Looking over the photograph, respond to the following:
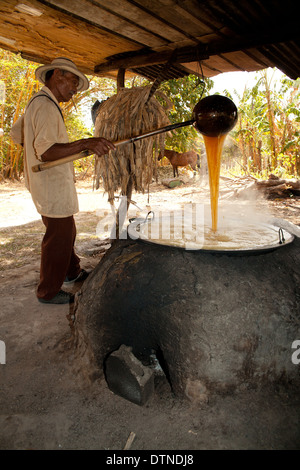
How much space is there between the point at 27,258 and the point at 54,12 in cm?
300

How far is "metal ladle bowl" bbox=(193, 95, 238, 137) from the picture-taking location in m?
2.19

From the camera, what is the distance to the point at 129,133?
3.15 meters

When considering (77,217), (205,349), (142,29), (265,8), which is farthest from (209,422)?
(77,217)

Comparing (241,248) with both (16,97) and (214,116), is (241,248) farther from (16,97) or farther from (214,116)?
(16,97)

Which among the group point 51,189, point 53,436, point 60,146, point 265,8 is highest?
point 265,8

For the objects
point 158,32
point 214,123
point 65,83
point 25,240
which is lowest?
point 25,240

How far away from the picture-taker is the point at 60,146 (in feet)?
7.52

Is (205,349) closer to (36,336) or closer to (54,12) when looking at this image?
(36,336)

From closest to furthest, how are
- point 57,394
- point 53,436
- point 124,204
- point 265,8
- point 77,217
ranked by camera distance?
1. point 53,436
2. point 57,394
3. point 265,8
4. point 124,204
5. point 77,217

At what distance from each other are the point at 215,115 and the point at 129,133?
1218mm

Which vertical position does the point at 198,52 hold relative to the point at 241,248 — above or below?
above

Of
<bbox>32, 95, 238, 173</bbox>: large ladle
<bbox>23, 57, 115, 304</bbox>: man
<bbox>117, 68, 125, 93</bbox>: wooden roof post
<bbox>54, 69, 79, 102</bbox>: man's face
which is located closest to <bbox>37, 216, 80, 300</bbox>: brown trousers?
<bbox>23, 57, 115, 304</bbox>: man

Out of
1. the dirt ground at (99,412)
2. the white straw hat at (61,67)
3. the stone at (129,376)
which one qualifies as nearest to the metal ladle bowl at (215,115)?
the white straw hat at (61,67)

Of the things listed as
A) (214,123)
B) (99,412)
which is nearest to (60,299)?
(99,412)
